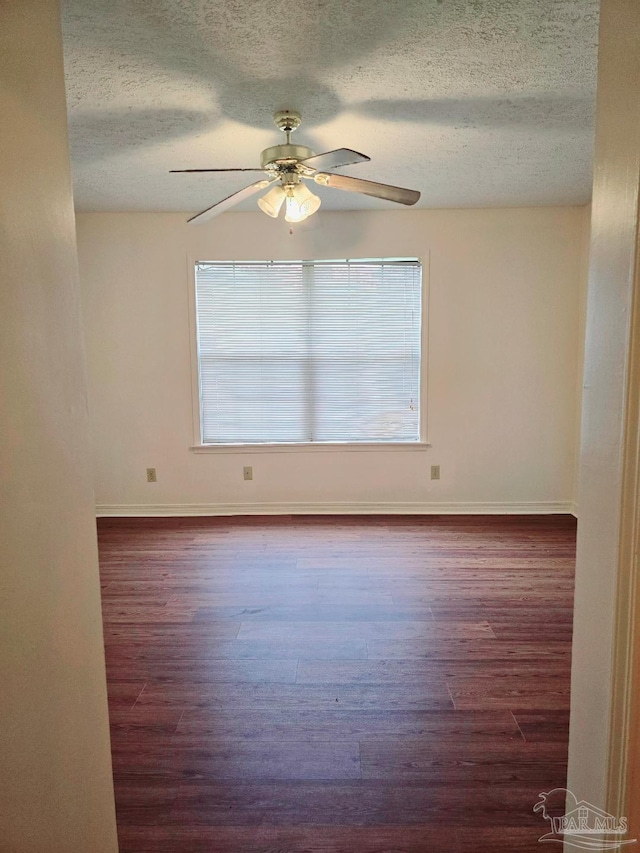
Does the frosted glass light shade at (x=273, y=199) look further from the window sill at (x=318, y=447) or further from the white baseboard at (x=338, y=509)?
the white baseboard at (x=338, y=509)

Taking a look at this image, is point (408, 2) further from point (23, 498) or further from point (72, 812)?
point (72, 812)

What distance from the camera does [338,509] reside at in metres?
4.32

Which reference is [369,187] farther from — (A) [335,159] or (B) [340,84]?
(B) [340,84]

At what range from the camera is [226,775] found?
1626 millimetres

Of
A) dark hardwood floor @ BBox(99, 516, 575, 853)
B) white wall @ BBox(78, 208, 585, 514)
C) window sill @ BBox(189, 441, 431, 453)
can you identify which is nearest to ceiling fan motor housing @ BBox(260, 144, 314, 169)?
white wall @ BBox(78, 208, 585, 514)

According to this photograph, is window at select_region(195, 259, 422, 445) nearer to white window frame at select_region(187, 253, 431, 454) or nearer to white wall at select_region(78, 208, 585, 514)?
white window frame at select_region(187, 253, 431, 454)

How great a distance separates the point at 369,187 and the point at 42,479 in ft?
6.97

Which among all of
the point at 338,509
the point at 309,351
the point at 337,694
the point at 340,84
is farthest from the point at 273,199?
the point at 338,509

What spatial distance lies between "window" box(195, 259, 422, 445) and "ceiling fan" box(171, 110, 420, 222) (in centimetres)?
152

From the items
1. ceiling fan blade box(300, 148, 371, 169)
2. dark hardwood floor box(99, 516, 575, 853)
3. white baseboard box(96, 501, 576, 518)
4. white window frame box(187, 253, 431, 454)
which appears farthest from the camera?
white baseboard box(96, 501, 576, 518)

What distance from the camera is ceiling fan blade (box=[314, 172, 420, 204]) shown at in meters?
2.37

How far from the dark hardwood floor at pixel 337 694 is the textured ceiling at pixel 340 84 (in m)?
2.49

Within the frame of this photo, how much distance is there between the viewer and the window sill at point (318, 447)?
14.0 feet

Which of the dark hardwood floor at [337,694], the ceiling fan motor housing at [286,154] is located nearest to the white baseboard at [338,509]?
the dark hardwood floor at [337,694]
